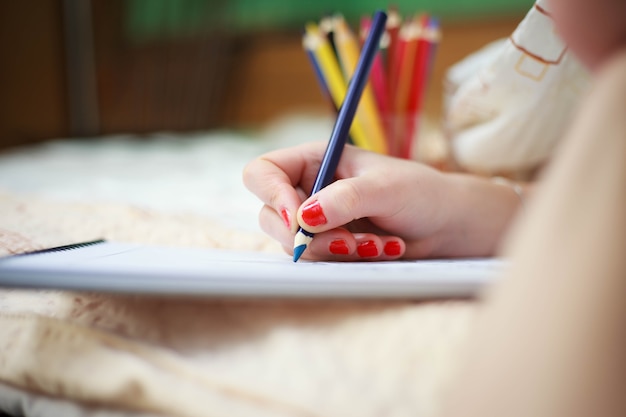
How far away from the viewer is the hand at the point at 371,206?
307 mm

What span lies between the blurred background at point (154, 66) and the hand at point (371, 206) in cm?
143

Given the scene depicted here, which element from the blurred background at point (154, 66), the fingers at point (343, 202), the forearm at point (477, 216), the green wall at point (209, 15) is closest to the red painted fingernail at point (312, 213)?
the fingers at point (343, 202)

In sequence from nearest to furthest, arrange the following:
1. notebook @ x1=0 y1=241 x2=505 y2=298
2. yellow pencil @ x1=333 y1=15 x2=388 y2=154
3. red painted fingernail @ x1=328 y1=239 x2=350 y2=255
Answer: notebook @ x1=0 y1=241 x2=505 y2=298, red painted fingernail @ x1=328 y1=239 x2=350 y2=255, yellow pencil @ x1=333 y1=15 x2=388 y2=154

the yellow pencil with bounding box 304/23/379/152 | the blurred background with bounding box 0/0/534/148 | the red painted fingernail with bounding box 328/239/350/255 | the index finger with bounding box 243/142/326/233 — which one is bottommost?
the blurred background with bounding box 0/0/534/148

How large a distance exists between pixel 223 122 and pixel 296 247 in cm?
176

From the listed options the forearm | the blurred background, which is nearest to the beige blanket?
the forearm

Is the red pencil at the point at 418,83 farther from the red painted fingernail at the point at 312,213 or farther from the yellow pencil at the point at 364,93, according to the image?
the red painted fingernail at the point at 312,213

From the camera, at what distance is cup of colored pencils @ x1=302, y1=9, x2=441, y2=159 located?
0.62m

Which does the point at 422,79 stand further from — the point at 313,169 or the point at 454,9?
the point at 454,9

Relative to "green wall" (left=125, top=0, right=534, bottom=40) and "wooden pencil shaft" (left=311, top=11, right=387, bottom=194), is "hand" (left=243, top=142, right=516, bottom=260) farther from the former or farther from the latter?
"green wall" (left=125, top=0, right=534, bottom=40)

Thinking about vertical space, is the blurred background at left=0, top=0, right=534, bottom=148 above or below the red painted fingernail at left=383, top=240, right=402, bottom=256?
below

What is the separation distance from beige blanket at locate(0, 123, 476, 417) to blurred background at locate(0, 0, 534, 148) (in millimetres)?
1567

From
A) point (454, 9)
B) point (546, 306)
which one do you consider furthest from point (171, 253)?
point (454, 9)

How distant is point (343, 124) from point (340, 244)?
0.28ft
